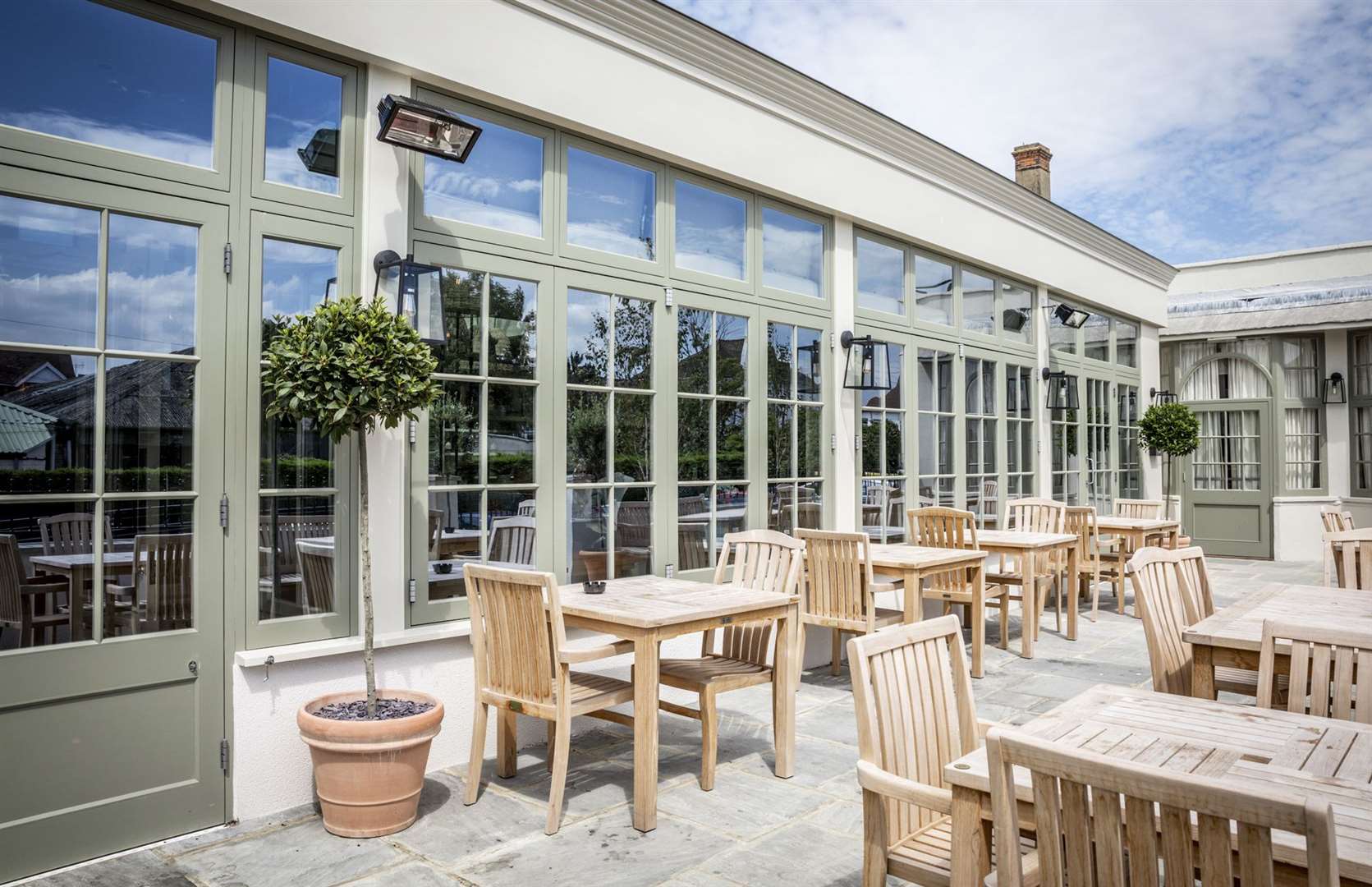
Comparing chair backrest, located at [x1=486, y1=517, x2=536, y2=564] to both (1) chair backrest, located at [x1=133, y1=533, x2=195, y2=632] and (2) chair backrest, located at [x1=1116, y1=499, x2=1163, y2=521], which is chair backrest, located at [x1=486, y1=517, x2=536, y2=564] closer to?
(1) chair backrest, located at [x1=133, y1=533, x2=195, y2=632]

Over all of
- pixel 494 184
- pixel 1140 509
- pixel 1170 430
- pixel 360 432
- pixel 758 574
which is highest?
pixel 494 184

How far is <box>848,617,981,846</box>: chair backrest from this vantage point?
1.99 meters

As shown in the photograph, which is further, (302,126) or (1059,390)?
(1059,390)

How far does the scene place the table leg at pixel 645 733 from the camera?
131 inches

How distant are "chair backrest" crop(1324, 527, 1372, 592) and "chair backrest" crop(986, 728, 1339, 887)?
4025mm

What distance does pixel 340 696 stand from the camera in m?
3.55

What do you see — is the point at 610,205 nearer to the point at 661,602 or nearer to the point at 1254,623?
the point at 661,602

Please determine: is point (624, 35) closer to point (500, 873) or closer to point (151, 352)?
point (151, 352)

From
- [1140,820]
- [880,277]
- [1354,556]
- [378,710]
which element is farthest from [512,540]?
[1354,556]

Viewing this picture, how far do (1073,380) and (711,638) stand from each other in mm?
6330

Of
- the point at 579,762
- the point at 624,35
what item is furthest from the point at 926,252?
the point at 579,762

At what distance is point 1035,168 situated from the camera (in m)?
9.91

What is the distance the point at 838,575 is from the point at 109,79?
4095 millimetres

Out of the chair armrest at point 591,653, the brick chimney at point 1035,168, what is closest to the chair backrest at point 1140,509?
the brick chimney at point 1035,168
